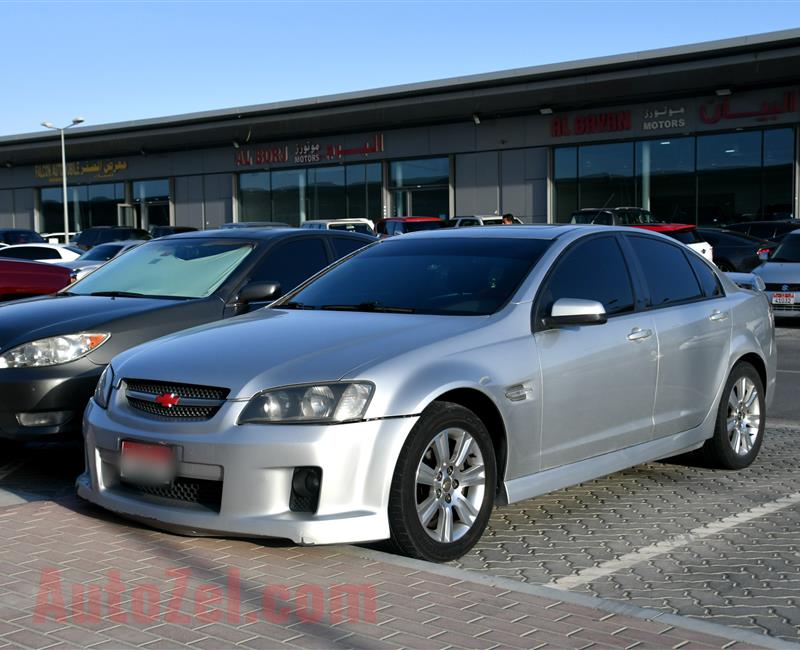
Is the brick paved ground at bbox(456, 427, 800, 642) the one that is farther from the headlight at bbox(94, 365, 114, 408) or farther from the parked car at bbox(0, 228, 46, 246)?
the parked car at bbox(0, 228, 46, 246)

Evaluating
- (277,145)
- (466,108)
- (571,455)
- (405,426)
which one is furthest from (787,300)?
(277,145)

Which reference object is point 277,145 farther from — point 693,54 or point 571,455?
point 571,455

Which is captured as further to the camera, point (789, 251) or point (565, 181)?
point (565, 181)

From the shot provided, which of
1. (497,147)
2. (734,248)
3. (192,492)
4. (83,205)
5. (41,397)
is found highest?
(497,147)

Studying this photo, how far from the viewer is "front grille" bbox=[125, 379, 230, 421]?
504cm

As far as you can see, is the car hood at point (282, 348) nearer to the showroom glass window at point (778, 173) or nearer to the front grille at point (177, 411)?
the front grille at point (177, 411)

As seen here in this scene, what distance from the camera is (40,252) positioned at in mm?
28312

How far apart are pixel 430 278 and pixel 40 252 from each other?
24.1m

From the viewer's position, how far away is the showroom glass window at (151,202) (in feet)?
167

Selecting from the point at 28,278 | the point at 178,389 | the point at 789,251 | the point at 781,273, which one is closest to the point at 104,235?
the point at 789,251

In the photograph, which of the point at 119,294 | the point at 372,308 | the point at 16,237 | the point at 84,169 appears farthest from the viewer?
the point at 84,169

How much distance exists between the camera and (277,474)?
4832 millimetres

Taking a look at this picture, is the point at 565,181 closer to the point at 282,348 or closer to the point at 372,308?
the point at 372,308

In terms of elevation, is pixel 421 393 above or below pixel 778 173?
below
